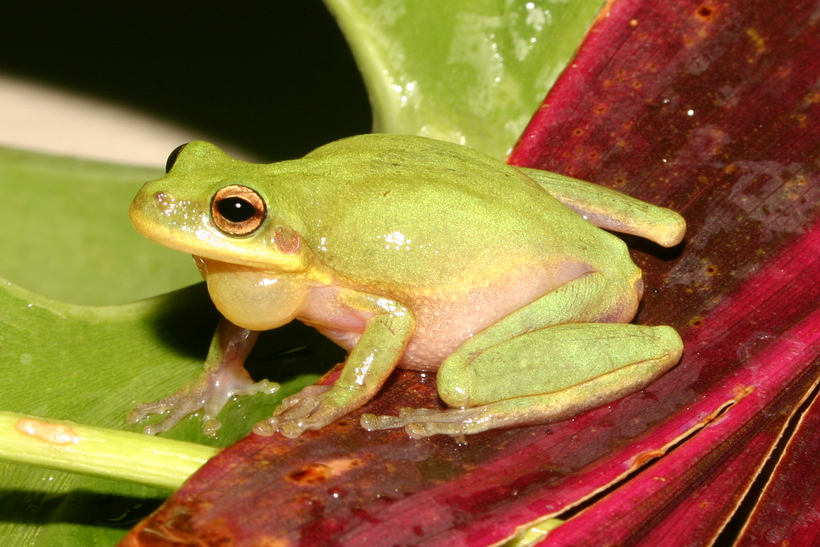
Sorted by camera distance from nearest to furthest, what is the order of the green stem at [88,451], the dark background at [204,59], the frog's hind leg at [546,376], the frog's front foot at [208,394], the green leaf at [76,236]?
the green stem at [88,451]
the frog's hind leg at [546,376]
the frog's front foot at [208,394]
the green leaf at [76,236]
the dark background at [204,59]

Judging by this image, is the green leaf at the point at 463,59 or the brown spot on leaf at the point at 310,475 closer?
the brown spot on leaf at the point at 310,475

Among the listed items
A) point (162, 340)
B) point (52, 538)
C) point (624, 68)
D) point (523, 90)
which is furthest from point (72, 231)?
point (624, 68)

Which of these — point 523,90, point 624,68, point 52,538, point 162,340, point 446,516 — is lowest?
point 52,538

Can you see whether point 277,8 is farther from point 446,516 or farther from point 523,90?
point 446,516

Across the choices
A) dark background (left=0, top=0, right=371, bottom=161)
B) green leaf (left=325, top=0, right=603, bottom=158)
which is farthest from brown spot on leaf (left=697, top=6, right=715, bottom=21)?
dark background (left=0, top=0, right=371, bottom=161)

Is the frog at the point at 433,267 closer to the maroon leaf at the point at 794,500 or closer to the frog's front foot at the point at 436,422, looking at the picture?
the frog's front foot at the point at 436,422

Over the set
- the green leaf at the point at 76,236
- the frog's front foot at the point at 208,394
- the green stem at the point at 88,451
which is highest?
the green stem at the point at 88,451

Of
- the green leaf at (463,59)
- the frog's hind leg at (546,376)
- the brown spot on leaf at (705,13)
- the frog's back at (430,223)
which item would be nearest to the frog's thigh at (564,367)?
the frog's hind leg at (546,376)

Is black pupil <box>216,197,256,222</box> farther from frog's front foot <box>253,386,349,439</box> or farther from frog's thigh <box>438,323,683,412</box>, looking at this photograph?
frog's thigh <box>438,323,683,412</box>
